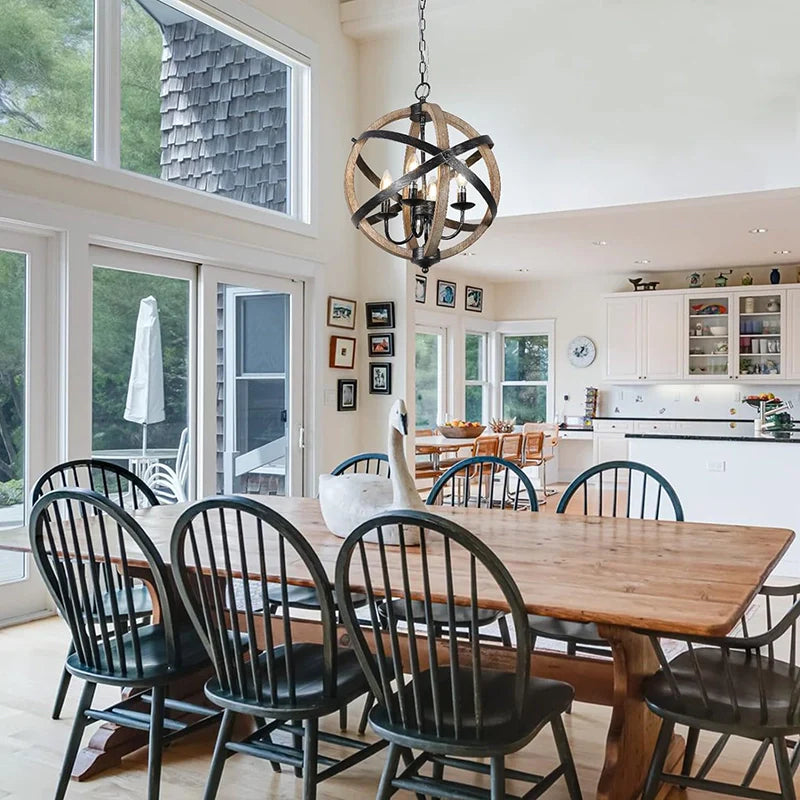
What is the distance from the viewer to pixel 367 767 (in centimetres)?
271

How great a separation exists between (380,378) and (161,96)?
2.49 metres

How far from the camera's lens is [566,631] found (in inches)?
106

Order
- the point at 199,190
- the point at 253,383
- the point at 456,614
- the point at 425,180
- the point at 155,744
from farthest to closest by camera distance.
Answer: the point at 253,383
the point at 199,190
the point at 425,180
the point at 456,614
the point at 155,744

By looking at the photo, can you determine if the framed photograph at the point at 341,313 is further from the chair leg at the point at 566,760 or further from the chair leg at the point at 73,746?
the chair leg at the point at 566,760

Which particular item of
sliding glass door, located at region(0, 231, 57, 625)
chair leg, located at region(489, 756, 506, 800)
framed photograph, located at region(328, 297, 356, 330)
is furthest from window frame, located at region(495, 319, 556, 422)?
chair leg, located at region(489, 756, 506, 800)

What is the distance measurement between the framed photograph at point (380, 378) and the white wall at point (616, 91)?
148cm

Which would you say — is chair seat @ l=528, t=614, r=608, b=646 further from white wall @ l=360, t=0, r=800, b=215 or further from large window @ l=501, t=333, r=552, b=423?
large window @ l=501, t=333, r=552, b=423

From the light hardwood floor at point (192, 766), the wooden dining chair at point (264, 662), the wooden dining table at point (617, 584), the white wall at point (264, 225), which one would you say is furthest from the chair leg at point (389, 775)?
the white wall at point (264, 225)

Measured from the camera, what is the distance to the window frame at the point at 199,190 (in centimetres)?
426

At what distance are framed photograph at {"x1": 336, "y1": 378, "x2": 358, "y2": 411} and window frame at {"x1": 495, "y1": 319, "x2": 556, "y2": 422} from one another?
506 cm

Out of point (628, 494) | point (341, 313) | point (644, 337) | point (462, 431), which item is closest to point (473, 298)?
point (644, 337)

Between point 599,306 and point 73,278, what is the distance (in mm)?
7574

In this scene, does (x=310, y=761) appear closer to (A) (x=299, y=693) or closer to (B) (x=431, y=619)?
(A) (x=299, y=693)

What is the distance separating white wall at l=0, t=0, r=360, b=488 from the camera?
13.6 feet
